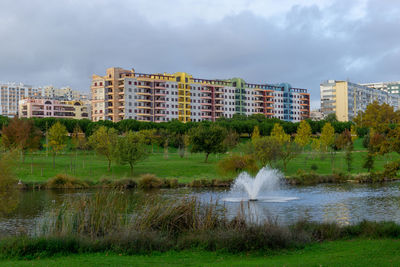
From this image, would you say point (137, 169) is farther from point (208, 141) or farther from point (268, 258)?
point (268, 258)

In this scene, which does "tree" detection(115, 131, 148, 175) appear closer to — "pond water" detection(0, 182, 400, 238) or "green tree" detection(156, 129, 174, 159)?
"pond water" detection(0, 182, 400, 238)

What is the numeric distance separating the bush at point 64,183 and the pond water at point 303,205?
114 inches

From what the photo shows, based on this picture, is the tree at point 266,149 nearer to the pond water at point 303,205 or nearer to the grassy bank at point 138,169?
the grassy bank at point 138,169

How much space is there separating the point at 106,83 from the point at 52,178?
4347 inches

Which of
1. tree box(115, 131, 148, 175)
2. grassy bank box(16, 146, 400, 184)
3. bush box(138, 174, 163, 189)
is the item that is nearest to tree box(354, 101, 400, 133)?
bush box(138, 174, 163, 189)

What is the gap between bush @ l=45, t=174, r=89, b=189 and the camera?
54781 millimetres

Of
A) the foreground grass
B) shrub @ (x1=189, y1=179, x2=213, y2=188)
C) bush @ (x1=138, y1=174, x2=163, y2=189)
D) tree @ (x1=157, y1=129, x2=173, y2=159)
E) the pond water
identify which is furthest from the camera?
tree @ (x1=157, y1=129, x2=173, y2=159)

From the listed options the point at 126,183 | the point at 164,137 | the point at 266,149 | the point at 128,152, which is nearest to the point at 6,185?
the point at 126,183

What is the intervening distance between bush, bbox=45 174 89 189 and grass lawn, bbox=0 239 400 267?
39183 millimetres

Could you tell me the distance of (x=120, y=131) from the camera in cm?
12200

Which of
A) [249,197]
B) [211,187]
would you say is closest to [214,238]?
[249,197]

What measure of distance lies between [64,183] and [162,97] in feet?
374

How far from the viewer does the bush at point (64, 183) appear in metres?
54.8

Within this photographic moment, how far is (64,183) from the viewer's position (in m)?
55.1
